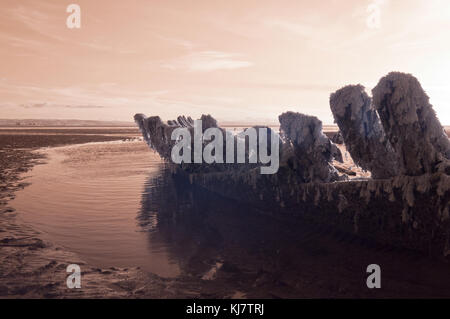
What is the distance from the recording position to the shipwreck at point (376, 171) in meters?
6.75

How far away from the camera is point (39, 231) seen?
9375 mm

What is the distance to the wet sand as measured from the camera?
232 inches

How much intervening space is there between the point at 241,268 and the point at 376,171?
12.6 ft

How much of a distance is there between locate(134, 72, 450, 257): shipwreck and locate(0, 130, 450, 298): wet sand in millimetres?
447

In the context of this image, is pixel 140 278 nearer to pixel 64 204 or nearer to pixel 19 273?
pixel 19 273

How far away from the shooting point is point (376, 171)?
26.0ft

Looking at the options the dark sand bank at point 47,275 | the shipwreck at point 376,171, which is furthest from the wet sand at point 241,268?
the shipwreck at point 376,171

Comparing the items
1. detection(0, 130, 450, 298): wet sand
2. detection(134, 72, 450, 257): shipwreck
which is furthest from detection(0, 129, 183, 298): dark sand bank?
detection(134, 72, 450, 257): shipwreck

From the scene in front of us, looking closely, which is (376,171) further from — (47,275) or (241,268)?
(47,275)

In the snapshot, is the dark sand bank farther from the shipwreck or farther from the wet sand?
the shipwreck

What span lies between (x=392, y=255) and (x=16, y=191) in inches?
583

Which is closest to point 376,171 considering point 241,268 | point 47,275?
point 241,268

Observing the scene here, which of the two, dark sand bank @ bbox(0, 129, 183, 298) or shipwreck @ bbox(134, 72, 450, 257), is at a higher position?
shipwreck @ bbox(134, 72, 450, 257)
